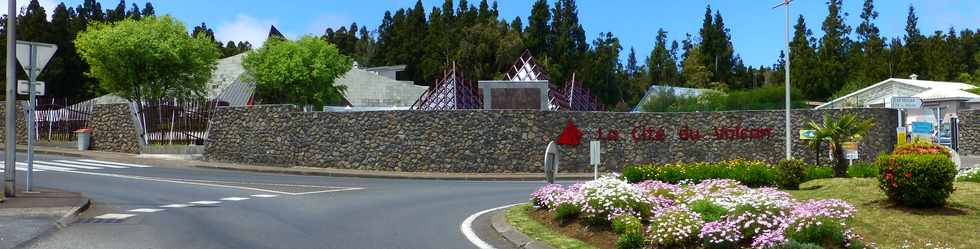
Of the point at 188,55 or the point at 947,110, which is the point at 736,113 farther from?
the point at 188,55

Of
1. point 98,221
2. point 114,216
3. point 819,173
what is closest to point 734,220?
point 98,221

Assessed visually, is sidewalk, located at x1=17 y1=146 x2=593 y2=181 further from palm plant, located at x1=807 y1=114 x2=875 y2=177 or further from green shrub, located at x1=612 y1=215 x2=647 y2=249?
green shrub, located at x1=612 y1=215 x2=647 y2=249

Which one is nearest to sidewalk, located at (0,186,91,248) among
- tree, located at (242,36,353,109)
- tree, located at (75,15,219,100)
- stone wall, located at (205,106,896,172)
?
stone wall, located at (205,106,896,172)

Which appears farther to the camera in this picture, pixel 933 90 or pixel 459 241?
pixel 933 90

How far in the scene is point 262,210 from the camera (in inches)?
572

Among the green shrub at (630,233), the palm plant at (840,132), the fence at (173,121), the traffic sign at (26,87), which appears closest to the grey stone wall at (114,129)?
the fence at (173,121)

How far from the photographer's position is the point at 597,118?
95.3 feet

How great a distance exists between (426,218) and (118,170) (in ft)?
51.7

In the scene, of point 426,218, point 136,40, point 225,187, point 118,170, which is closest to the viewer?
point 426,218

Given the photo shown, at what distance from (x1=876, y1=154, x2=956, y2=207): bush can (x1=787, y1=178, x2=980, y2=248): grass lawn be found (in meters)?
0.17

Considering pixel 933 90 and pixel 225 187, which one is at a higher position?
pixel 933 90

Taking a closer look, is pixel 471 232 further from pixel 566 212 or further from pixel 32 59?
pixel 32 59

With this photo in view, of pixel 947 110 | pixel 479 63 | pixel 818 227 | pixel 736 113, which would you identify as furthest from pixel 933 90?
pixel 818 227

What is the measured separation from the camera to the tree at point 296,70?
5000cm
